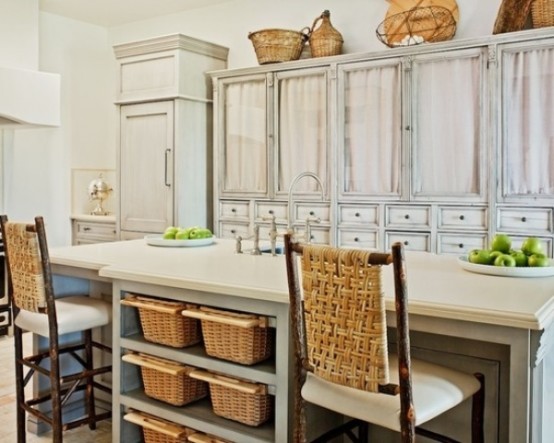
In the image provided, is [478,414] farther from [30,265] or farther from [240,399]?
[30,265]

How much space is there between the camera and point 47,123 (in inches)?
182

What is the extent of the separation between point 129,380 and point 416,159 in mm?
2391

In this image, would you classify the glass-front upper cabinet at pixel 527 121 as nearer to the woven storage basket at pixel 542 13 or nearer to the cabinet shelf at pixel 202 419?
the woven storage basket at pixel 542 13

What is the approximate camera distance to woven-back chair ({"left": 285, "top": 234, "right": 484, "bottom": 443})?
146 centimetres

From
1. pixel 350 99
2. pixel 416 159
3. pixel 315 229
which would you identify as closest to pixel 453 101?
pixel 416 159

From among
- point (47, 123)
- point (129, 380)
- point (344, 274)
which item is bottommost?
point (129, 380)

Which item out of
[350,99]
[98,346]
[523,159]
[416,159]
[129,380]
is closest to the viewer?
[129,380]

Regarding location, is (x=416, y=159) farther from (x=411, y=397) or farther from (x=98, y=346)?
(x=411, y=397)

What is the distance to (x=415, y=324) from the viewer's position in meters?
1.68

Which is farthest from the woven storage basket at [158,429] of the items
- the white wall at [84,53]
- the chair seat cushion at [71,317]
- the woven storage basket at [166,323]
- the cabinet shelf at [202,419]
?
the white wall at [84,53]

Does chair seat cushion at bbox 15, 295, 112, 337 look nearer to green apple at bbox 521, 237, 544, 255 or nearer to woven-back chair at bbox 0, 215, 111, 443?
woven-back chair at bbox 0, 215, 111, 443

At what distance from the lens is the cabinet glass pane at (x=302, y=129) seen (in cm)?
425

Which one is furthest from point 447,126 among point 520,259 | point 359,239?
point 520,259

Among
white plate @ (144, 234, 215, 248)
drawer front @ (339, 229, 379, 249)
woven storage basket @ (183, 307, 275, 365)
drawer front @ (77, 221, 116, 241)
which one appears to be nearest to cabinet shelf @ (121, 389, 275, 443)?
woven storage basket @ (183, 307, 275, 365)
